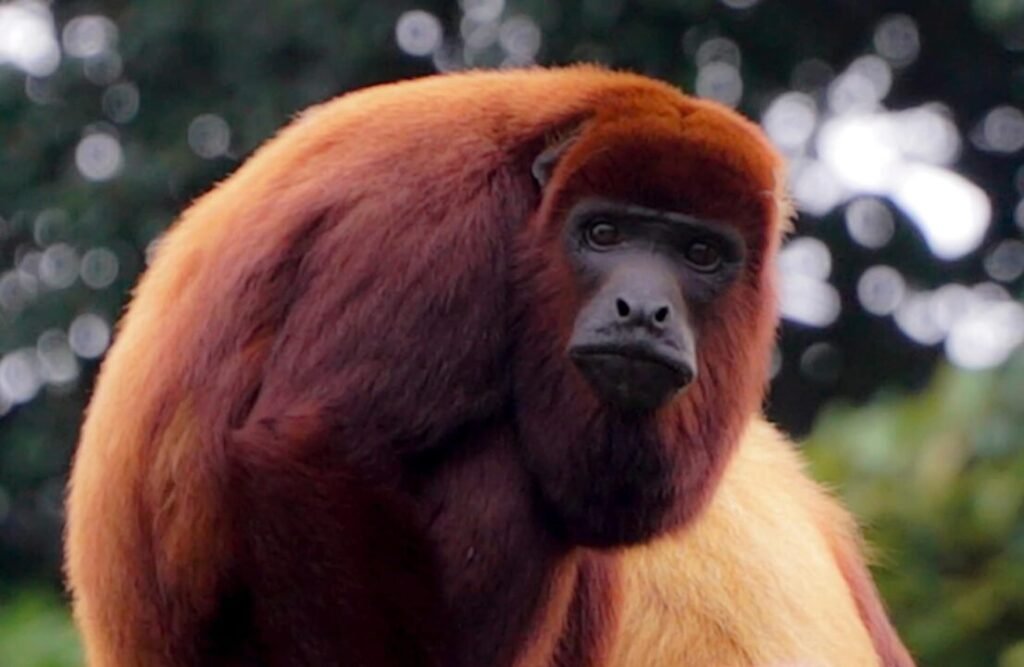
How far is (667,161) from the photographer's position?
15.7ft

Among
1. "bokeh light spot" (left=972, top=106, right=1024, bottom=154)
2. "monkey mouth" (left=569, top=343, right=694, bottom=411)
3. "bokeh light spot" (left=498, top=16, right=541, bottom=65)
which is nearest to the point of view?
"monkey mouth" (left=569, top=343, right=694, bottom=411)

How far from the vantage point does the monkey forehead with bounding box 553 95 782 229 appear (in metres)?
4.77

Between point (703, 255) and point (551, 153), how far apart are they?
0.34 meters

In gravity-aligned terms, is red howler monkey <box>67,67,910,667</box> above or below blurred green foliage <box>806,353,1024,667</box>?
above

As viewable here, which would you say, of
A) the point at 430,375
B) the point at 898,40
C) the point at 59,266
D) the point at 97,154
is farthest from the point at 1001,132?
the point at 430,375

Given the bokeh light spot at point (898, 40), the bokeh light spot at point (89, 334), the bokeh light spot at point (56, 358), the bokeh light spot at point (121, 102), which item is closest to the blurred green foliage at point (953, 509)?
the bokeh light spot at point (89, 334)

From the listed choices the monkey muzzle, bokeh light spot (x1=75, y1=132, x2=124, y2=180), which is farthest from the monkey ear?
bokeh light spot (x1=75, y1=132, x2=124, y2=180)

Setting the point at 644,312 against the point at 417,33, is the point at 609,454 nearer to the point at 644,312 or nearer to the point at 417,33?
the point at 644,312

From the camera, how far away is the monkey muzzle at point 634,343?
4.64 metres

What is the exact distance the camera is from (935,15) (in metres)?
15.6

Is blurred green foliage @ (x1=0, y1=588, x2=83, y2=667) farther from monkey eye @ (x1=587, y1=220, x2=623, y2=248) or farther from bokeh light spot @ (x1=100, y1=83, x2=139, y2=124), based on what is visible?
monkey eye @ (x1=587, y1=220, x2=623, y2=248)

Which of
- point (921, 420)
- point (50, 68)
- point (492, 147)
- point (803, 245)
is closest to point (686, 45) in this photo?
point (803, 245)

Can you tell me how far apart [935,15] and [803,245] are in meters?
1.56

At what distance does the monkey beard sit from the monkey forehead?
33 centimetres
